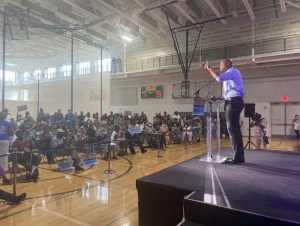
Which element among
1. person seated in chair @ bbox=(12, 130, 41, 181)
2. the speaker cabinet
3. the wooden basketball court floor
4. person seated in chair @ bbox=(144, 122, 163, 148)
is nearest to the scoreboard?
person seated in chair @ bbox=(144, 122, 163, 148)

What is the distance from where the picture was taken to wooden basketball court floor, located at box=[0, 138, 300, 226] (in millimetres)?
3305

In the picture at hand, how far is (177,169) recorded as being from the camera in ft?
10.6

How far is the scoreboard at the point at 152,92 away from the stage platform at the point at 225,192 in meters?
15.1

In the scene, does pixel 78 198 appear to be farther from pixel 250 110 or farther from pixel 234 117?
pixel 250 110

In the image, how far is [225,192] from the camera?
7.47ft

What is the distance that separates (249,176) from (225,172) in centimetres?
29

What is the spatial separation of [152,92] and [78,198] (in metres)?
15.1

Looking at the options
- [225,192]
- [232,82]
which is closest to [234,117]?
[232,82]

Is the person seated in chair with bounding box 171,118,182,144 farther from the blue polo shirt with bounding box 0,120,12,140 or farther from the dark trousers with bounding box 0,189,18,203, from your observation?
the dark trousers with bounding box 0,189,18,203

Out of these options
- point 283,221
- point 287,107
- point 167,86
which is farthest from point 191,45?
point 283,221

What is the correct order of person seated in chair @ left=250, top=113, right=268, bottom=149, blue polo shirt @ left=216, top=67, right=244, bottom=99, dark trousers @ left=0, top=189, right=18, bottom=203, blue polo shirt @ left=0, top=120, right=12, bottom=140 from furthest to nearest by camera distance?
person seated in chair @ left=250, top=113, right=268, bottom=149 < blue polo shirt @ left=0, top=120, right=12, bottom=140 < dark trousers @ left=0, top=189, right=18, bottom=203 < blue polo shirt @ left=216, top=67, right=244, bottom=99

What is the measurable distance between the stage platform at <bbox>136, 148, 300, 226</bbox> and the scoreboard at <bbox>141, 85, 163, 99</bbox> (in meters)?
15.1

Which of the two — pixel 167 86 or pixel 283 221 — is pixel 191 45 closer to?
pixel 167 86

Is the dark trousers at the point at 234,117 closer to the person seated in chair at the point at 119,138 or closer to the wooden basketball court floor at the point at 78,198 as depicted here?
the wooden basketball court floor at the point at 78,198
